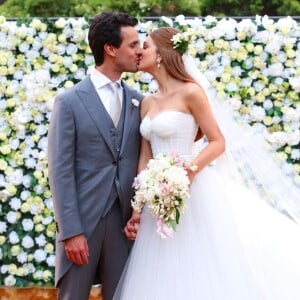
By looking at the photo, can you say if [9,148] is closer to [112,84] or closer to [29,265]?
[29,265]

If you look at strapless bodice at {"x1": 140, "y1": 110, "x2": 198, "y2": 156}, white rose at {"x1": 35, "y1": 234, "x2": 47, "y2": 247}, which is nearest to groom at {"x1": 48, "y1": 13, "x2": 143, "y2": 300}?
strapless bodice at {"x1": 140, "y1": 110, "x2": 198, "y2": 156}

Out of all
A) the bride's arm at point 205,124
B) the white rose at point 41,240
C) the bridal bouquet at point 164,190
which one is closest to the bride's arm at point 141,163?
the bridal bouquet at point 164,190

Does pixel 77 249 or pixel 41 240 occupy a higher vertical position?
pixel 77 249

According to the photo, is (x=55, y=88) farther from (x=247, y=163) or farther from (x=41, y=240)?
(x=247, y=163)

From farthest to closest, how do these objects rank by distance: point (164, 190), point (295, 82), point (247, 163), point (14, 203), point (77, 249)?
point (14, 203), point (295, 82), point (247, 163), point (77, 249), point (164, 190)

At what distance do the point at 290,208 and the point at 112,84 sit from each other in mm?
1279

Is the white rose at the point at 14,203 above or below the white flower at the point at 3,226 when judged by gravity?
above

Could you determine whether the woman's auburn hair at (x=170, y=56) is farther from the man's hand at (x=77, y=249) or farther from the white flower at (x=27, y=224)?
the white flower at (x=27, y=224)

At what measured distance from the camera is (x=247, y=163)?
463 cm

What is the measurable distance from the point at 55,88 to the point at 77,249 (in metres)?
2.21

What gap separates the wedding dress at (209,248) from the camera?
13.8 ft

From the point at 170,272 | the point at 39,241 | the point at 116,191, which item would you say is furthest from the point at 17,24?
the point at 170,272

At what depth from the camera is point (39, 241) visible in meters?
6.12

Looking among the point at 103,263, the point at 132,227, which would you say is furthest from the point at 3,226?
the point at 132,227
